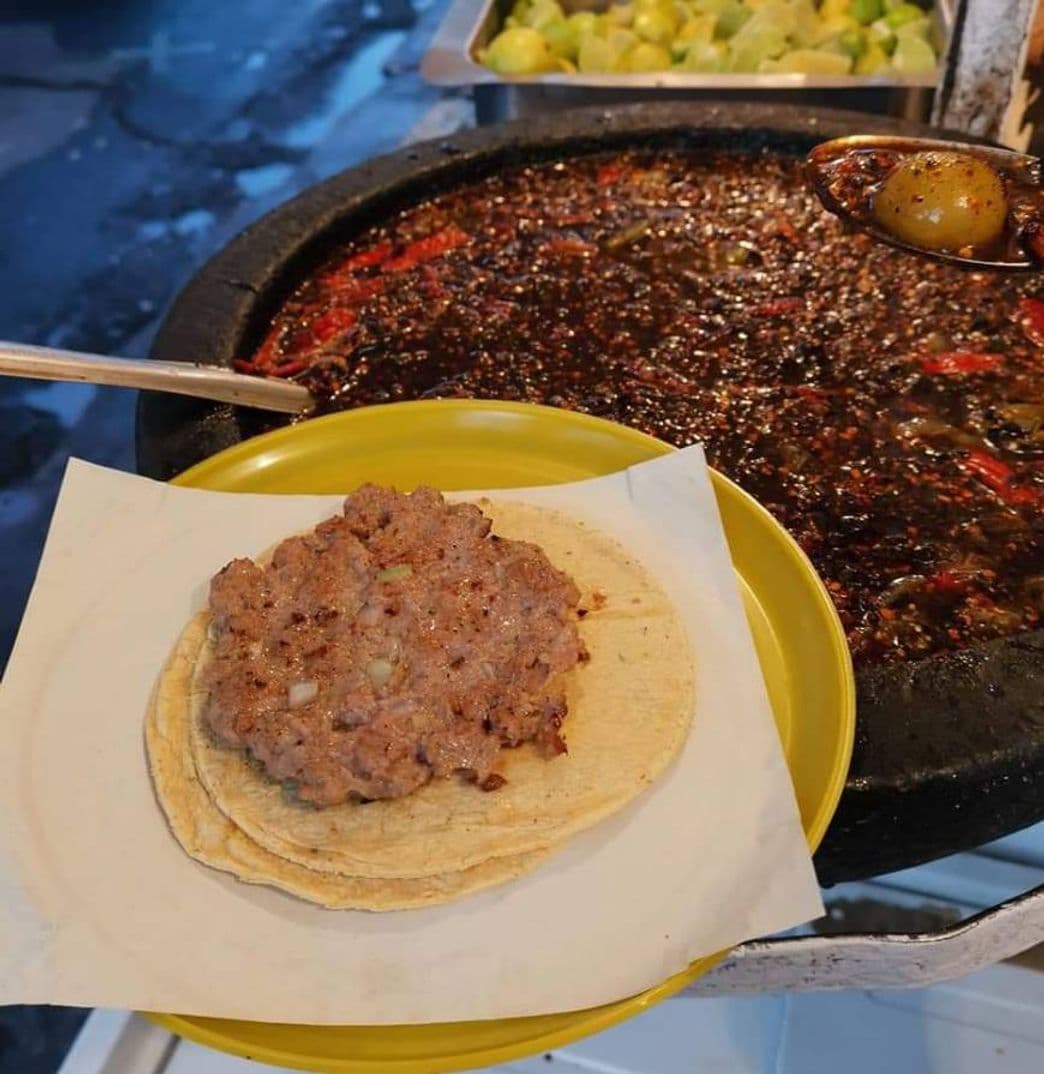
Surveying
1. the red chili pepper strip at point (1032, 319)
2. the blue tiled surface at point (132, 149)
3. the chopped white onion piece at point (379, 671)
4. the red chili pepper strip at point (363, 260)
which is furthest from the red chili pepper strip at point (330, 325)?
the blue tiled surface at point (132, 149)

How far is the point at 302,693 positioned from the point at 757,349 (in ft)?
3.85

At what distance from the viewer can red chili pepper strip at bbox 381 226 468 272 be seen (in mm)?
2258

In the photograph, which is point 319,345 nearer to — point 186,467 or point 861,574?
point 186,467

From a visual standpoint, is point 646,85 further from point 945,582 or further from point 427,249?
point 945,582

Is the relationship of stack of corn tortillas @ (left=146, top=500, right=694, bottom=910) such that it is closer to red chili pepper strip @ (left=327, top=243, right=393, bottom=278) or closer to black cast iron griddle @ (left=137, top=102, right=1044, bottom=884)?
black cast iron griddle @ (left=137, top=102, right=1044, bottom=884)

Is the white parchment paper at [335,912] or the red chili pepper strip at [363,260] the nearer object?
the white parchment paper at [335,912]

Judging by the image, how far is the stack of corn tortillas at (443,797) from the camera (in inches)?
43.1

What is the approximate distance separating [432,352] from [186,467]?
22.4 inches

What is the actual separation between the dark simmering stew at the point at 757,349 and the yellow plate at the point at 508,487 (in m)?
0.19

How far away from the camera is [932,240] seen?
5.73 feet

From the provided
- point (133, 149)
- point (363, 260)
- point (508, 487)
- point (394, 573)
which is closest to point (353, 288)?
point (363, 260)

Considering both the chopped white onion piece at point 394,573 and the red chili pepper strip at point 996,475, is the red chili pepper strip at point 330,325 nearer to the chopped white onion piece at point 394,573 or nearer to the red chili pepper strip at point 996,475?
the chopped white onion piece at point 394,573

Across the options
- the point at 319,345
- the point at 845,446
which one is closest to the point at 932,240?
the point at 845,446

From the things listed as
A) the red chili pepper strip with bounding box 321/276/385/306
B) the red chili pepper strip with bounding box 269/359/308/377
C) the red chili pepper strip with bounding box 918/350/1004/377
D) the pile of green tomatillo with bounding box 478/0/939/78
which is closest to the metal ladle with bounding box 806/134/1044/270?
the red chili pepper strip with bounding box 918/350/1004/377
